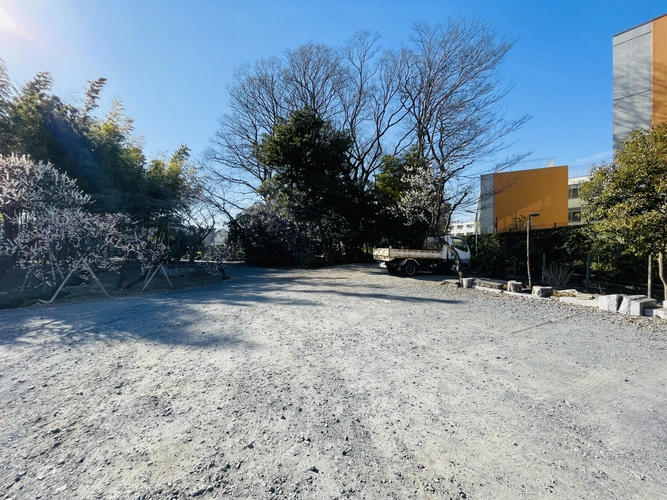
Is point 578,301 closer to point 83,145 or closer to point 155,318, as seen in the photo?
point 155,318

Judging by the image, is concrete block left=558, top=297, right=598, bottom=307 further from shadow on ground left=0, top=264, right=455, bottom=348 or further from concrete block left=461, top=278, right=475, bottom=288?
concrete block left=461, top=278, right=475, bottom=288

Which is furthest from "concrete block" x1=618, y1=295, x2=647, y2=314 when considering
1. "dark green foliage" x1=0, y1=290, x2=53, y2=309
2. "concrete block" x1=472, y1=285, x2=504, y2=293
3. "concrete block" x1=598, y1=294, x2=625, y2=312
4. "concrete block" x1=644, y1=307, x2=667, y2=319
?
"dark green foliage" x1=0, y1=290, x2=53, y2=309

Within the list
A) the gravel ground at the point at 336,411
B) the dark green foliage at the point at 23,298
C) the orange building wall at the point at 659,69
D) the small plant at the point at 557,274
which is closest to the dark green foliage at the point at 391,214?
the small plant at the point at 557,274

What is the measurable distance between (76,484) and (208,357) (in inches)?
73.3

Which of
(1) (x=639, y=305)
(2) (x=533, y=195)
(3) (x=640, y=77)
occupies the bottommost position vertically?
(1) (x=639, y=305)

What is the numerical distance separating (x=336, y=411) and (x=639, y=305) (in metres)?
5.81

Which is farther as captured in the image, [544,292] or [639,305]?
[544,292]

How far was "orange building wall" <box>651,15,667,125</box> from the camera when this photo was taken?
10273 millimetres

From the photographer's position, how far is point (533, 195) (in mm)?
18094

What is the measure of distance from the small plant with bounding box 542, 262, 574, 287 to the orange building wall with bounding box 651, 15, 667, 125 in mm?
6007

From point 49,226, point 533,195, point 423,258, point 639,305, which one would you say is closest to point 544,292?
point 639,305

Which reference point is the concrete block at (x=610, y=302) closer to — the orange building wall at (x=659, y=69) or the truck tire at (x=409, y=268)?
the truck tire at (x=409, y=268)

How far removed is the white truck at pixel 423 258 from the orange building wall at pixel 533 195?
6.63 m

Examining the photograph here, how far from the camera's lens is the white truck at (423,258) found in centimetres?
1232
